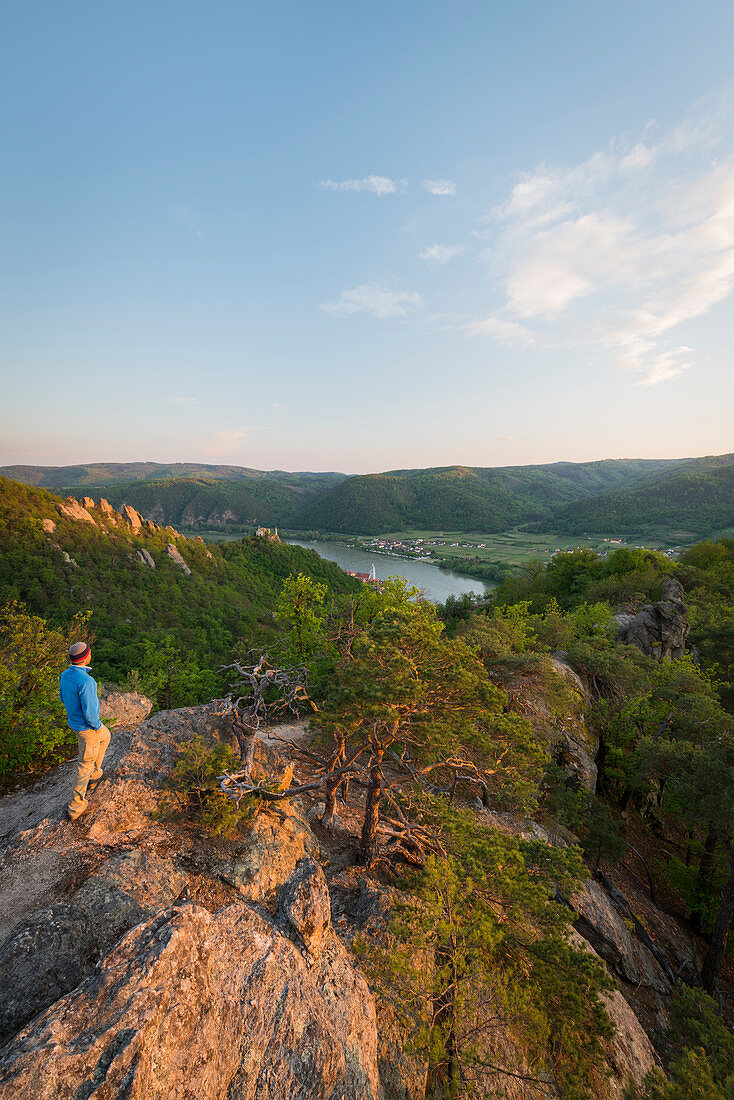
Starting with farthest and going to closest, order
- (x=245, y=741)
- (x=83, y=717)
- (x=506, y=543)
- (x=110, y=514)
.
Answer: (x=506, y=543), (x=110, y=514), (x=245, y=741), (x=83, y=717)

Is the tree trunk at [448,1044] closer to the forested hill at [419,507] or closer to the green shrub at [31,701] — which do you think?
the green shrub at [31,701]

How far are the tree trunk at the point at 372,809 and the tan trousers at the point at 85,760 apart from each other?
4348 millimetres

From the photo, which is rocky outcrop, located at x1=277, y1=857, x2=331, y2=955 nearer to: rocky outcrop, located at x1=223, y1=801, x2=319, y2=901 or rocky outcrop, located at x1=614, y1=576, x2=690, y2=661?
rocky outcrop, located at x1=223, y1=801, x2=319, y2=901

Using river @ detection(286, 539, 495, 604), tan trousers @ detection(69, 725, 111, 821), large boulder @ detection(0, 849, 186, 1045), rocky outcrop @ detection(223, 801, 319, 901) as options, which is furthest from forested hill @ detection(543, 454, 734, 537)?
tan trousers @ detection(69, 725, 111, 821)

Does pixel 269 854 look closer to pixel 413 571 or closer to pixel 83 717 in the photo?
pixel 83 717

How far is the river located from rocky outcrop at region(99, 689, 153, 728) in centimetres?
5341

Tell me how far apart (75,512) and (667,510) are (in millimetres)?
137697

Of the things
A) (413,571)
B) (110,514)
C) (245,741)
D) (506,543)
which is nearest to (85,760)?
(245,741)

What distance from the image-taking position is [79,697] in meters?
5.04

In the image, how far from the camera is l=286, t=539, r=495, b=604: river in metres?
75.5

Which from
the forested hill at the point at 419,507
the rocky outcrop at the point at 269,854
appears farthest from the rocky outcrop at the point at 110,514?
the forested hill at the point at 419,507

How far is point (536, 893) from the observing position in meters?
5.74

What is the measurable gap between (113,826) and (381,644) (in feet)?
15.4

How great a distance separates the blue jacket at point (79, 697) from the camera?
4.93 m
